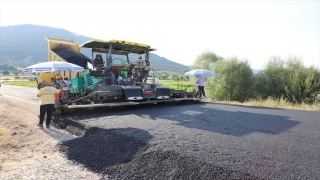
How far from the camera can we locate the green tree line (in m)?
12.8

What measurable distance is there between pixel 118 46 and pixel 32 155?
5005mm

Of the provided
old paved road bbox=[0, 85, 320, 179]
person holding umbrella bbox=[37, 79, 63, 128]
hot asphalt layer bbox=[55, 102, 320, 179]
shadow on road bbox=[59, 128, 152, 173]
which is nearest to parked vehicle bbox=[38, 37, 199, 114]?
person holding umbrella bbox=[37, 79, 63, 128]

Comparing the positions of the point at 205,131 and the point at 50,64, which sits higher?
the point at 50,64

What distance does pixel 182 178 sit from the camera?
9.96 ft

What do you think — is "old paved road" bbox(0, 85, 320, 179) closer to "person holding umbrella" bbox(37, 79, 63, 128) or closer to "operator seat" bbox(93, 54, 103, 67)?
"person holding umbrella" bbox(37, 79, 63, 128)

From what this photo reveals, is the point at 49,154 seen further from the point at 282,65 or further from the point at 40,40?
the point at 40,40

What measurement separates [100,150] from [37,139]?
213 centimetres

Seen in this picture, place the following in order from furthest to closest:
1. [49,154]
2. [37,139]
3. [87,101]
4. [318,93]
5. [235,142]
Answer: [318,93] < [87,101] < [37,139] < [49,154] < [235,142]

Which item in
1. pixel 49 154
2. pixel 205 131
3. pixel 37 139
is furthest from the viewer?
pixel 37 139

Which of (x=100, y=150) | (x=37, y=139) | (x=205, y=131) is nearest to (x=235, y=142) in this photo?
(x=205, y=131)

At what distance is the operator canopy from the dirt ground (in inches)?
120

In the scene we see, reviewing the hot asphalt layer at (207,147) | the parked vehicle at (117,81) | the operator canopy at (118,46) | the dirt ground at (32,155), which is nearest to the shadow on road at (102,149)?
the hot asphalt layer at (207,147)

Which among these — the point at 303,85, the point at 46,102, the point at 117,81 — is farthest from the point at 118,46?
the point at 303,85

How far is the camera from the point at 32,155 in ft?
14.5
